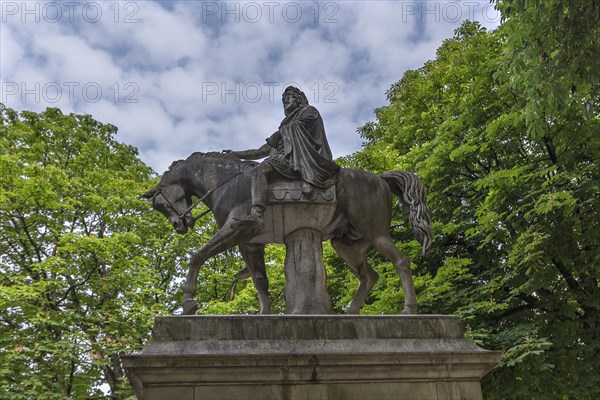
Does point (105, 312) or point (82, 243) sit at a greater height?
point (82, 243)

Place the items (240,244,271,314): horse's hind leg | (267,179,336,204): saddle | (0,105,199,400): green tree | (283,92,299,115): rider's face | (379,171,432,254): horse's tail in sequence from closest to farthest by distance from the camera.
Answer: (267,179,336,204): saddle, (379,171,432,254): horse's tail, (240,244,271,314): horse's hind leg, (283,92,299,115): rider's face, (0,105,199,400): green tree

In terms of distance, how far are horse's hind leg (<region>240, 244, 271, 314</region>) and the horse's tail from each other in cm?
184

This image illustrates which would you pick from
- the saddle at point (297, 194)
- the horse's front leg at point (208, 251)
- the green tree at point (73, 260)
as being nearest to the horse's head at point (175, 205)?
the horse's front leg at point (208, 251)

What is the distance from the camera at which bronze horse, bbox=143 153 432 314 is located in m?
7.74

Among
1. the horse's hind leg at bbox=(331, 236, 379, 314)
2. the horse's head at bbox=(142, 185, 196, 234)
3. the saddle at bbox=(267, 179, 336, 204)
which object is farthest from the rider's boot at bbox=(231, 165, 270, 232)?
the horse's hind leg at bbox=(331, 236, 379, 314)

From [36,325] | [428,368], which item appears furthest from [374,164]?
[428,368]

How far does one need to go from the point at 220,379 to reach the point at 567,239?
951cm

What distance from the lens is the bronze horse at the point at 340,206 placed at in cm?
774

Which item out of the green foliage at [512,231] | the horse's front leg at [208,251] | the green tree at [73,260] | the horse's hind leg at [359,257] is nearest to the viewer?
the horse's front leg at [208,251]

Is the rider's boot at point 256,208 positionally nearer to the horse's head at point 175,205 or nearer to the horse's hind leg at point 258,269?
the horse's hind leg at point 258,269

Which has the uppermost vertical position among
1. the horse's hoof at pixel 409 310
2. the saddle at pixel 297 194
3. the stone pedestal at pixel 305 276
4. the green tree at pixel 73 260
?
the green tree at pixel 73 260

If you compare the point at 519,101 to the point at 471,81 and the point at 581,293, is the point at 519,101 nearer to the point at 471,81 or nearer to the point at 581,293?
the point at 471,81

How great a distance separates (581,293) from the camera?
13.4m

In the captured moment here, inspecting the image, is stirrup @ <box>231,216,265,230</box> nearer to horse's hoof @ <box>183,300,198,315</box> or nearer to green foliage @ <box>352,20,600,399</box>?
horse's hoof @ <box>183,300,198,315</box>
